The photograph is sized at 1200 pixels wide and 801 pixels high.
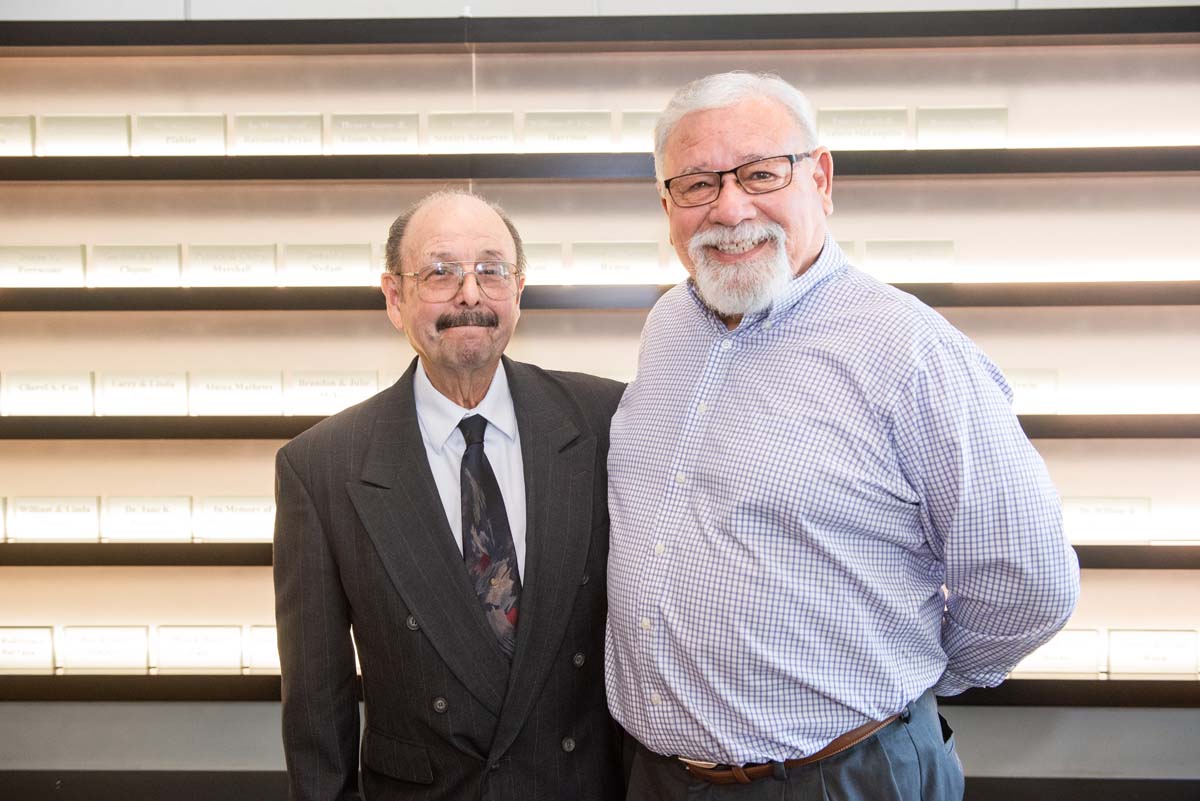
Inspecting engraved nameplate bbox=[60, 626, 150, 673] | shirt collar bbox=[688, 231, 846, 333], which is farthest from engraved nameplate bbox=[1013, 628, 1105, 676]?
engraved nameplate bbox=[60, 626, 150, 673]

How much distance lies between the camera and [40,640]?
2.68 meters

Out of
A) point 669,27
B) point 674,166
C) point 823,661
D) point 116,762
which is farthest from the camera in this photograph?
point 116,762

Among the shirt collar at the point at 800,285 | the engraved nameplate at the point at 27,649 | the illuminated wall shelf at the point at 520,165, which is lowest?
the engraved nameplate at the point at 27,649

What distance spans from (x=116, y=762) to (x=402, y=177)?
2.10 metres

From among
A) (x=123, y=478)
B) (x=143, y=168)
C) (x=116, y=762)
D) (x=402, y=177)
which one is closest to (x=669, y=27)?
(x=402, y=177)

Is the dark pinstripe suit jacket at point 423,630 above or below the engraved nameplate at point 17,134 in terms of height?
below

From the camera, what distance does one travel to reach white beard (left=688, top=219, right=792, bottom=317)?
1340 mm

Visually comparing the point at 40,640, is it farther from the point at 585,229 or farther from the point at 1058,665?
the point at 1058,665

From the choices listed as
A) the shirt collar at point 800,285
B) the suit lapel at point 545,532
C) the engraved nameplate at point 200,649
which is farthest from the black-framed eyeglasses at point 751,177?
the engraved nameplate at point 200,649

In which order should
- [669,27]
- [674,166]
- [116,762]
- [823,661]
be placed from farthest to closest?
[116,762] → [669,27] → [674,166] → [823,661]

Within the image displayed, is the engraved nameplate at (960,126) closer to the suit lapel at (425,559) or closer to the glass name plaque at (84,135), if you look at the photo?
the suit lapel at (425,559)

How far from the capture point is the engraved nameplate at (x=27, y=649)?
268 cm

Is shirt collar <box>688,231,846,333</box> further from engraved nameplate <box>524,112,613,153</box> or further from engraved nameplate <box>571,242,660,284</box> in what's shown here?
engraved nameplate <box>524,112,613,153</box>

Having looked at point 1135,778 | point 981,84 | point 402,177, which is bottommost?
point 1135,778
